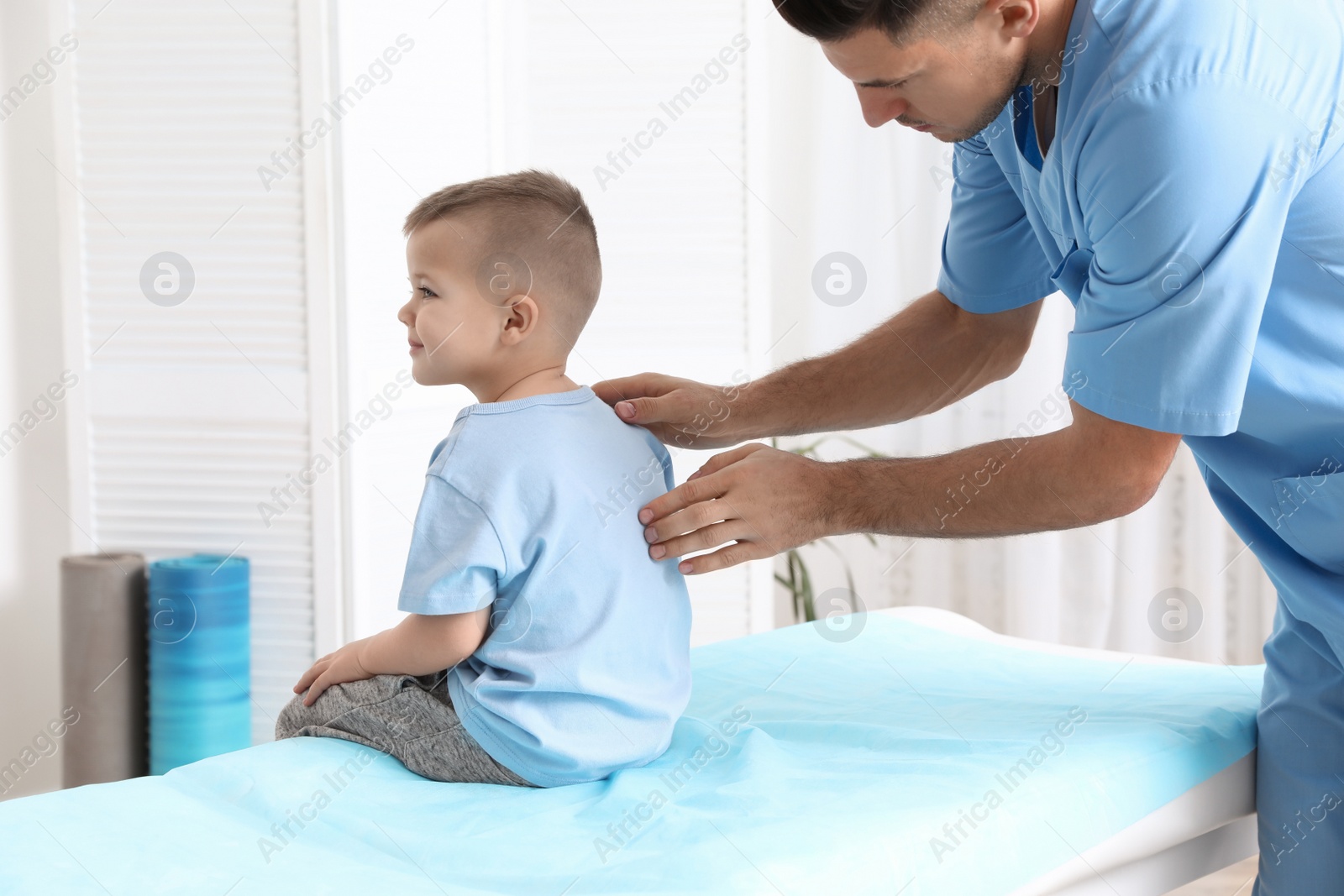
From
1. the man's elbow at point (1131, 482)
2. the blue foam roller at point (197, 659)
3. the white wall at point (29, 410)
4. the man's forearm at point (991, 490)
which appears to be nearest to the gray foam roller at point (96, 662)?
the blue foam roller at point (197, 659)

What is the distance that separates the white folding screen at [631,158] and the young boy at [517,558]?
4.26 ft

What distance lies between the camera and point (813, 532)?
3.89 ft

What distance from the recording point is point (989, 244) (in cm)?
149

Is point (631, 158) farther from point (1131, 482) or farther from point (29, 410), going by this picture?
point (1131, 482)

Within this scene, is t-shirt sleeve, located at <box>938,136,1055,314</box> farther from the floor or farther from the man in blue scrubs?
the floor

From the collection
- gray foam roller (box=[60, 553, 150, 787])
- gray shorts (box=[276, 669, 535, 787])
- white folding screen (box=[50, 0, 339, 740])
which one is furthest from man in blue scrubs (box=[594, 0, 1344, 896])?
gray foam roller (box=[60, 553, 150, 787])

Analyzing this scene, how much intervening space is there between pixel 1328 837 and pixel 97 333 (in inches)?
90.9

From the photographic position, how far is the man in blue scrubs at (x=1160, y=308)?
3.27ft

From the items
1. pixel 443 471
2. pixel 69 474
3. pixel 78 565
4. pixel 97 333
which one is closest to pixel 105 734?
pixel 78 565

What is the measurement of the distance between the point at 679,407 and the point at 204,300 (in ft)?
4.71

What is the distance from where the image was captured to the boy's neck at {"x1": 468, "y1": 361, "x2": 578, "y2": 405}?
119 centimetres

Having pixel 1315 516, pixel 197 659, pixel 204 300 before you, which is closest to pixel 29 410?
pixel 204 300

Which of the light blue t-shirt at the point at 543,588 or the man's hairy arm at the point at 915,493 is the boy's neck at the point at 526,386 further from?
the man's hairy arm at the point at 915,493

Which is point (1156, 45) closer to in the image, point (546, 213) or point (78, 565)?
point (546, 213)
